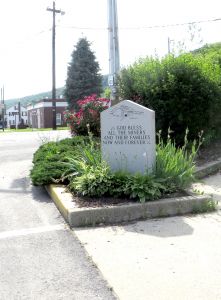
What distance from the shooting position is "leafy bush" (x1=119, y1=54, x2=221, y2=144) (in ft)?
28.4

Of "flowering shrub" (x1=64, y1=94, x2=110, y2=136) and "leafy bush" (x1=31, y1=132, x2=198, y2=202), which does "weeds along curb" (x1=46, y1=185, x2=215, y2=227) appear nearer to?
"leafy bush" (x1=31, y1=132, x2=198, y2=202)

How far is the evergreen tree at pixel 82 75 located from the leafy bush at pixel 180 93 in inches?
1393

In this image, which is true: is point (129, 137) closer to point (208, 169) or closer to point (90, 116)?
point (208, 169)

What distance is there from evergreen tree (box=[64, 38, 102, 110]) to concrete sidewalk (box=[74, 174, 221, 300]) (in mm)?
39323

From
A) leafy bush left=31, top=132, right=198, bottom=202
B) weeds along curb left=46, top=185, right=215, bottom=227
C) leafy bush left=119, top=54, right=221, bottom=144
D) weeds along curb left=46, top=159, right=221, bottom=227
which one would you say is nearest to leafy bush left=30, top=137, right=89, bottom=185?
leafy bush left=31, top=132, right=198, bottom=202

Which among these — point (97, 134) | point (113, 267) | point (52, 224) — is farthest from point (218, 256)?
point (97, 134)

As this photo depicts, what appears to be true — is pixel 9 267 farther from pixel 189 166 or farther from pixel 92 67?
pixel 92 67

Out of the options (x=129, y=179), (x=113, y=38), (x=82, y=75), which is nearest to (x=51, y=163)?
(x=129, y=179)

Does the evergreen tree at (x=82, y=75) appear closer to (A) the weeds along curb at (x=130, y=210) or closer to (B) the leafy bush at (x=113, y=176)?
(B) the leafy bush at (x=113, y=176)

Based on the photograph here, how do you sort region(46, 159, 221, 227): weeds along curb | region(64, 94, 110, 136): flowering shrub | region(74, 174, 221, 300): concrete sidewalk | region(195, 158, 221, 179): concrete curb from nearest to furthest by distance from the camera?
region(74, 174, 221, 300): concrete sidewalk < region(46, 159, 221, 227): weeds along curb < region(195, 158, 221, 179): concrete curb < region(64, 94, 110, 136): flowering shrub

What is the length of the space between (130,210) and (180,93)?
3850 millimetres

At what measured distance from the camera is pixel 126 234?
16.6 feet

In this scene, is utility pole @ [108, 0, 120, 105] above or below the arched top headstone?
above

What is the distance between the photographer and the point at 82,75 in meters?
44.6
